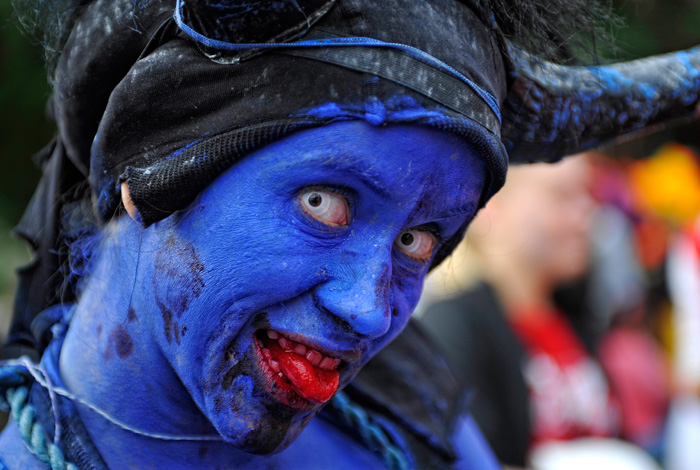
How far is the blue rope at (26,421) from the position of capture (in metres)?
1.39

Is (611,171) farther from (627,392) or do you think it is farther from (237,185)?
(237,185)

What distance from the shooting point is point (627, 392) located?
467 cm

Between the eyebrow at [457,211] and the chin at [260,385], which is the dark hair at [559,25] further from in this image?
the chin at [260,385]

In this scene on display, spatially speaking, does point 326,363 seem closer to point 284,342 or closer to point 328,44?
point 284,342

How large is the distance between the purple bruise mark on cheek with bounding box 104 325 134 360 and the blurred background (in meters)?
0.93

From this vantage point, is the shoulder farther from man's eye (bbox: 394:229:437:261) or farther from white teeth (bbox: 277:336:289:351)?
man's eye (bbox: 394:229:437:261)

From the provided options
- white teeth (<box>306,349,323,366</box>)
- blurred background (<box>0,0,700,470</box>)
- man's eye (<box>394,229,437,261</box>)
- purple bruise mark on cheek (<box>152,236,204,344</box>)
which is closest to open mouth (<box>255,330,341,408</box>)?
white teeth (<box>306,349,323,366</box>)

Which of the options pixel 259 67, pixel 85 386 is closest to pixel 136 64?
pixel 259 67

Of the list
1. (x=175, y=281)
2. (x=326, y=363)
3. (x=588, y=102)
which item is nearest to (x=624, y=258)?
(x=588, y=102)

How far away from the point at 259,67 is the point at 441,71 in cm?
30

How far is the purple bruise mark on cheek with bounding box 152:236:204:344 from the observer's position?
131 centimetres

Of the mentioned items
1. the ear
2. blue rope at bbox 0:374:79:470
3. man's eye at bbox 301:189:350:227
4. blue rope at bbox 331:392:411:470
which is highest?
the ear

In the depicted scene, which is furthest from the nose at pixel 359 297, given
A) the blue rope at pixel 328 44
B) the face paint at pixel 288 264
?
the blue rope at pixel 328 44

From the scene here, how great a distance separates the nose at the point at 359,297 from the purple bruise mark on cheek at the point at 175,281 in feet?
0.68
